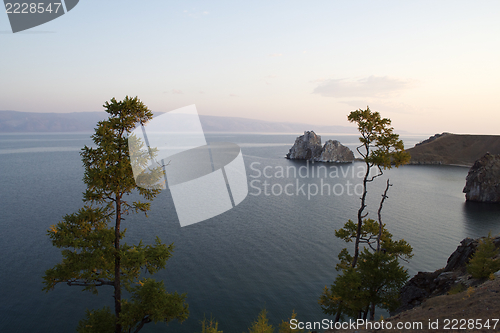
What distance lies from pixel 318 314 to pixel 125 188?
67.7 feet

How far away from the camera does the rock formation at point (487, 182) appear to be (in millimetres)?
66062

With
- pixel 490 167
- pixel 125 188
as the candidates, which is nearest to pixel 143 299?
Answer: pixel 125 188

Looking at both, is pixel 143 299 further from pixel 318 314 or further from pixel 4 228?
pixel 4 228

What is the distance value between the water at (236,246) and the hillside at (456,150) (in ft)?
304

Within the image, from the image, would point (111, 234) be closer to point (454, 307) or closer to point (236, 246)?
point (454, 307)

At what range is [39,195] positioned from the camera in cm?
5941

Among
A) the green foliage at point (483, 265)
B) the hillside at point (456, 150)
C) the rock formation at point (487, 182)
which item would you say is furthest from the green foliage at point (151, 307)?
the hillside at point (456, 150)

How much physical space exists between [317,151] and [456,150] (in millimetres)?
87442

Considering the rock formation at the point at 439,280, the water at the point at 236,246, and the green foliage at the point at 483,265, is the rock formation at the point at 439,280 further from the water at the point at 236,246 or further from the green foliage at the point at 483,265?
A: the water at the point at 236,246

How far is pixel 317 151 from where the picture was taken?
484 ft

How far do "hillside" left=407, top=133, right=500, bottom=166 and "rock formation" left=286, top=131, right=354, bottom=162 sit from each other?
4122 centimetres

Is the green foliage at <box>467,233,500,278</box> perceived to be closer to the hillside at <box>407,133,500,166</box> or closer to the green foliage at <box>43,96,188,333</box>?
the green foliage at <box>43,96,188,333</box>

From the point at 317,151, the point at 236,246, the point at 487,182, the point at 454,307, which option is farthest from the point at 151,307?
the point at 317,151

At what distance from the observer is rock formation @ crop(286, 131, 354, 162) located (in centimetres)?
14275
